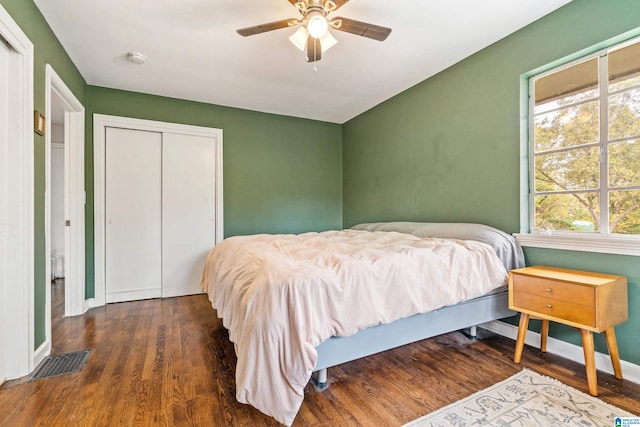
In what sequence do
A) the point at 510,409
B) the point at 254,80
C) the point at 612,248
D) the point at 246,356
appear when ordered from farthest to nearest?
1. the point at 254,80
2. the point at 612,248
3. the point at 510,409
4. the point at 246,356

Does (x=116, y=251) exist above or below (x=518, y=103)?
below

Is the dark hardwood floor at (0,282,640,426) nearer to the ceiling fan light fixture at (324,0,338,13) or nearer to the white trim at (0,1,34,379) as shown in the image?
the white trim at (0,1,34,379)

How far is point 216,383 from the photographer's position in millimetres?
1750

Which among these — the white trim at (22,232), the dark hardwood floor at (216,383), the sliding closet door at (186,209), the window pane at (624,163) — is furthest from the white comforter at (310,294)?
the sliding closet door at (186,209)

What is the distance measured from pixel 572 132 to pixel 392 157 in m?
1.86

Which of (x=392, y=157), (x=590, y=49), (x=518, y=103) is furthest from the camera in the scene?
(x=392, y=157)

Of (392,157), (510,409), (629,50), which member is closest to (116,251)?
(392,157)

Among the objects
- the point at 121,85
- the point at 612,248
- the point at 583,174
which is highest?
the point at 121,85

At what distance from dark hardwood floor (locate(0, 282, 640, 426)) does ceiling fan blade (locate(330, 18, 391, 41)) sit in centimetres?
223

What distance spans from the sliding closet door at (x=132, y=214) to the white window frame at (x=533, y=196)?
12.6 feet

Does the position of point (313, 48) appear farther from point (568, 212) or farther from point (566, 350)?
point (566, 350)

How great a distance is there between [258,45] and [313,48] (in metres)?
0.77

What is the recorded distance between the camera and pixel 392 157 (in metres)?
3.77

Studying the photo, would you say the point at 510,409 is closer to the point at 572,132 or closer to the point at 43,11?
the point at 572,132
